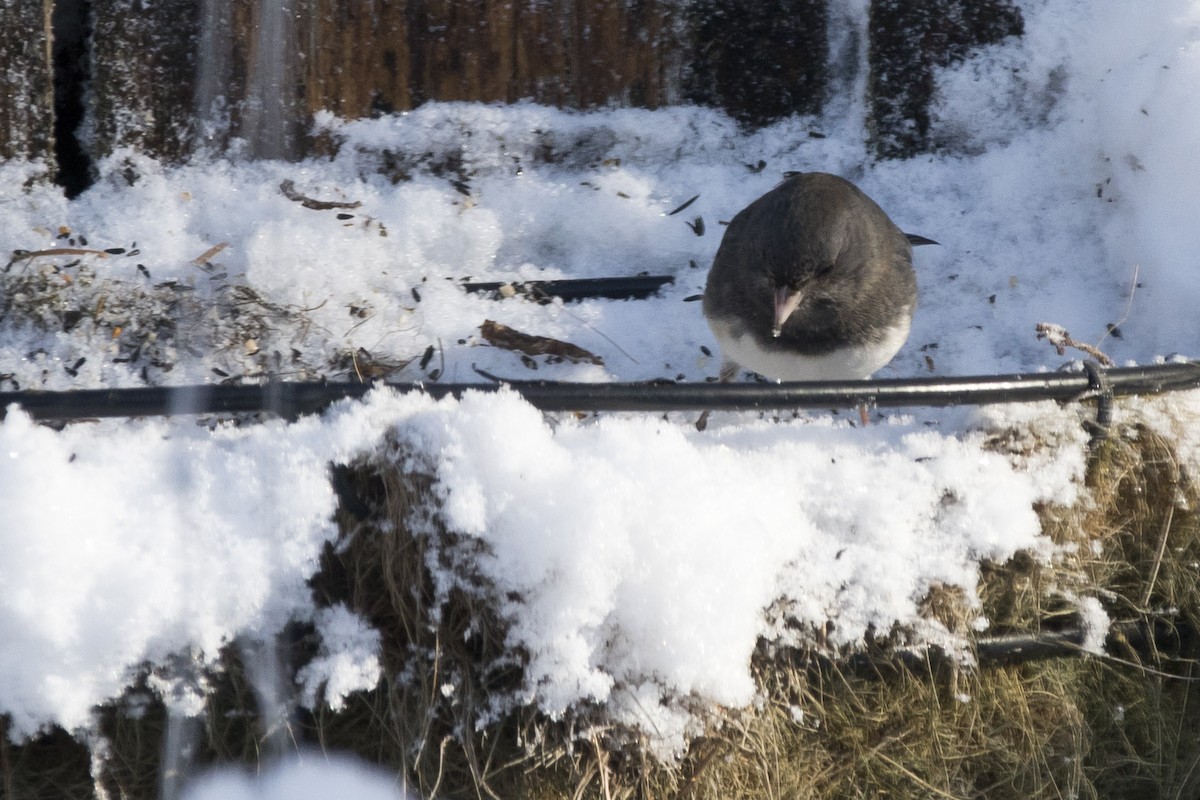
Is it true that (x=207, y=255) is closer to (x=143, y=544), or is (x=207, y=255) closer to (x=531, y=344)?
(x=531, y=344)

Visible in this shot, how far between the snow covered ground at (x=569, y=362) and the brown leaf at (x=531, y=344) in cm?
3

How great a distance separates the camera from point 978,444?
239 centimetres

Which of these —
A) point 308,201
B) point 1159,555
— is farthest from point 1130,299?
point 308,201

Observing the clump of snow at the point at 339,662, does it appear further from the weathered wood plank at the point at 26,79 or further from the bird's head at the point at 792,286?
the weathered wood plank at the point at 26,79

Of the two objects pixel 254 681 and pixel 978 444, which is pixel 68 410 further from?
pixel 978 444

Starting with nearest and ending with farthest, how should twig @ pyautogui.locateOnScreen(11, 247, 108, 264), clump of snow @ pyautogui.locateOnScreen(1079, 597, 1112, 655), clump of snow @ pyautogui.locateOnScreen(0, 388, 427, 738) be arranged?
clump of snow @ pyautogui.locateOnScreen(0, 388, 427, 738) < clump of snow @ pyautogui.locateOnScreen(1079, 597, 1112, 655) < twig @ pyautogui.locateOnScreen(11, 247, 108, 264)

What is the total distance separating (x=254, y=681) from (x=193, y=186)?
1.57 m

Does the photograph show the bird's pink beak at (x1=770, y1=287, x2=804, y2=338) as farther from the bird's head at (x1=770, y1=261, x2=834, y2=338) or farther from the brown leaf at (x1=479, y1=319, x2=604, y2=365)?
the brown leaf at (x1=479, y1=319, x2=604, y2=365)

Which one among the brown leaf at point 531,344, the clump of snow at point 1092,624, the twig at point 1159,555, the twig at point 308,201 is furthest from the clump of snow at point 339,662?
the twig at point 1159,555

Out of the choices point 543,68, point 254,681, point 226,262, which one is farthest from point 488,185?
point 254,681

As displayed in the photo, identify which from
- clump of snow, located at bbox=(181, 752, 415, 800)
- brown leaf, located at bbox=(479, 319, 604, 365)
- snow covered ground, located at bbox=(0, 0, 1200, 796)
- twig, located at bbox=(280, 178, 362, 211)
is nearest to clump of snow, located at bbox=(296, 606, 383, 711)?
snow covered ground, located at bbox=(0, 0, 1200, 796)

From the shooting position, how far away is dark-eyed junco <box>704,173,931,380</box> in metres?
2.72

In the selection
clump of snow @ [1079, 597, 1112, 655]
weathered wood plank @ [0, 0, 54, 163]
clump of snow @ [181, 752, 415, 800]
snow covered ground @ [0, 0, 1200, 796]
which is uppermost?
weathered wood plank @ [0, 0, 54, 163]

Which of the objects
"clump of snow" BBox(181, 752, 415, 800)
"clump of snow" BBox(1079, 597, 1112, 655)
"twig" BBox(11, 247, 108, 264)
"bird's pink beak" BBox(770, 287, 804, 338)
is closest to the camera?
"clump of snow" BBox(181, 752, 415, 800)
